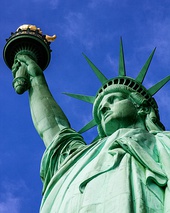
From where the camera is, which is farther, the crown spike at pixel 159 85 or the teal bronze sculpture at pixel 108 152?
the crown spike at pixel 159 85

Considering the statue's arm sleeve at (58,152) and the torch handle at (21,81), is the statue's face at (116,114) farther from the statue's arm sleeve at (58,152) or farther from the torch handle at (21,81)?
the torch handle at (21,81)

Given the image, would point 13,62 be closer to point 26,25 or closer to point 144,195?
point 26,25

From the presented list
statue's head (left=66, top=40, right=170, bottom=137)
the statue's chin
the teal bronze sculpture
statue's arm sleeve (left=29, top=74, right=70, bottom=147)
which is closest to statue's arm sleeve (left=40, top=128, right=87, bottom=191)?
the teal bronze sculpture

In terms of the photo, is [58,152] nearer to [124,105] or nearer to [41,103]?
[124,105]

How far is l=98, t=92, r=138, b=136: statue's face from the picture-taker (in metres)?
10.4

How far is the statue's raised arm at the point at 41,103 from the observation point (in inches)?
462

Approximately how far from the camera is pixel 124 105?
414 inches

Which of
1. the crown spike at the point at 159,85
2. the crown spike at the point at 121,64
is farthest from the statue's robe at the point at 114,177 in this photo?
the crown spike at the point at 121,64

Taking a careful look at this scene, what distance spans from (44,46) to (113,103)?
3.41 m

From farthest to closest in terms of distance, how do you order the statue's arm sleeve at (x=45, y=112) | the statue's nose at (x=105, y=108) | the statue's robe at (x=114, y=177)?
Answer: the statue's arm sleeve at (x=45, y=112) < the statue's nose at (x=105, y=108) < the statue's robe at (x=114, y=177)

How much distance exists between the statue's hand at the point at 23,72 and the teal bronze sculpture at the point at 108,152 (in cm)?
2

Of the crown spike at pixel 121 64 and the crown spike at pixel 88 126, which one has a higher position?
the crown spike at pixel 121 64

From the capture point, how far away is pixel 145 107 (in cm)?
1091

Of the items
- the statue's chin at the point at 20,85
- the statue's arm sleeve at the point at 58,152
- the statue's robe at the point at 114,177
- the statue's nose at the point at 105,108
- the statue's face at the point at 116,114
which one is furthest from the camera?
the statue's chin at the point at 20,85
